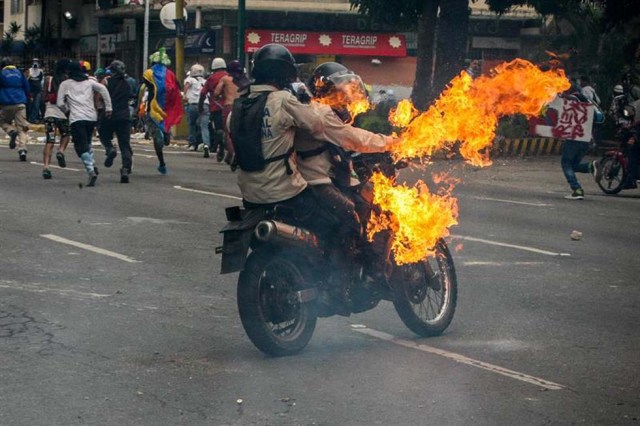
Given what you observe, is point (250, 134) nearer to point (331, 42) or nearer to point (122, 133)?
point (122, 133)

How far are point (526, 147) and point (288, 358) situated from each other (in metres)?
23.5

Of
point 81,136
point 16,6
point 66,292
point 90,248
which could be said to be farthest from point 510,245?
point 16,6

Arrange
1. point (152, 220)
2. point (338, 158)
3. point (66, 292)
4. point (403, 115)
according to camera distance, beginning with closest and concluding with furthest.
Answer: point (338, 158), point (403, 115), point (66, 292), point (152, 220)

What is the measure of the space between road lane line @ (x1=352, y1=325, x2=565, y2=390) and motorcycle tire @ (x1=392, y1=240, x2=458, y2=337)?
15 centimetres

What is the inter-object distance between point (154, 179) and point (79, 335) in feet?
38.8

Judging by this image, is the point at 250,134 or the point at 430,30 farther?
Answer: the point at 430,30

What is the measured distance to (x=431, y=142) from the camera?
26.4 feet

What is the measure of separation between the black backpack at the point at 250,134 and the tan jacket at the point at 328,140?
16 cm

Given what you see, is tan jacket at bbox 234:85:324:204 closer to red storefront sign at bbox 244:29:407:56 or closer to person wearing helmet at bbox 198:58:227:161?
person wearing helmet at bbox 198:58:227:161

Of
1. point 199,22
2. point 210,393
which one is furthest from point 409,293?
point 199,22

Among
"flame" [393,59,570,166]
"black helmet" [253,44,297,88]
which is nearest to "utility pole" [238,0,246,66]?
"flame" [393,59,570,166]

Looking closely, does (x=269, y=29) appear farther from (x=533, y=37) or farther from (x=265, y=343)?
(x=265, y=343)

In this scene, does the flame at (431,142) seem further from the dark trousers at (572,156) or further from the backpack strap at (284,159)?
the dark trousers at (572,156)

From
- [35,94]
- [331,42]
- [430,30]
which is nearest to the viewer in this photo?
[430,30]
